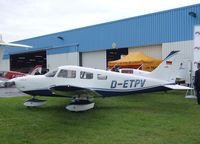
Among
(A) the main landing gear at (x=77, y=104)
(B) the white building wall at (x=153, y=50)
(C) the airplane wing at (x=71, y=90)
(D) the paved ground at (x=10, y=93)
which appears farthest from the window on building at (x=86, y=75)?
(B) the white building wall at (x=153, y=50)

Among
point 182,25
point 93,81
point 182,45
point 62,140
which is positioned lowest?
point 62,140

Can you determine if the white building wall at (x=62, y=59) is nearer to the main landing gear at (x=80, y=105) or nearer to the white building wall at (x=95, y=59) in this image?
the white building wall at (x=95, y=59)

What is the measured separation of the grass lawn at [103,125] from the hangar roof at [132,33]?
13.2 meters

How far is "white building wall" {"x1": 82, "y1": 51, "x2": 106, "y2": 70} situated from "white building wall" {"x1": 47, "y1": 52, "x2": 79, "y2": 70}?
1.11 m

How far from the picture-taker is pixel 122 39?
3073 cm

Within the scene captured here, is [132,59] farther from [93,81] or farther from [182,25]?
[93,81]

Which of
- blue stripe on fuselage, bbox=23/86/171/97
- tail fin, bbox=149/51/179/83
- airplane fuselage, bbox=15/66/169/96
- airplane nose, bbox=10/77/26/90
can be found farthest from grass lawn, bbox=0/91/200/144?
tail fin, bbox=149/51/179/83

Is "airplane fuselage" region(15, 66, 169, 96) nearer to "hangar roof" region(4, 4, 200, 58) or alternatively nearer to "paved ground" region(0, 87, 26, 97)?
"paved ground" region(0, 87, 26, 97)

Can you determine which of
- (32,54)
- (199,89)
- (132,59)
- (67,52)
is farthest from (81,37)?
(199,89)

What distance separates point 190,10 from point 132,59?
559 cm

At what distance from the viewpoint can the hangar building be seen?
24953mm

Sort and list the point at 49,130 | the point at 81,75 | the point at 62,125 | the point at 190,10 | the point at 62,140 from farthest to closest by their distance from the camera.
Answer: the point at 190,10 → the point at 81,75 → the point at 62,125 → the point at 49,130 → the point at 62,140

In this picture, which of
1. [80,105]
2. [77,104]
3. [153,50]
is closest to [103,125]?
[80,105]

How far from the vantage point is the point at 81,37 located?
1425 inches
